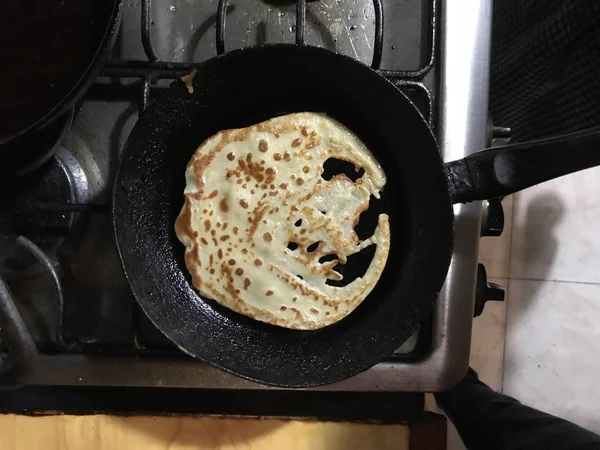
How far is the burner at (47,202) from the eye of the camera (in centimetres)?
76

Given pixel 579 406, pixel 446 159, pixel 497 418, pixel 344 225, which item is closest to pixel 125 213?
pixel 344 225

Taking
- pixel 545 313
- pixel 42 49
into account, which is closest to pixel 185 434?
pixel 42 49

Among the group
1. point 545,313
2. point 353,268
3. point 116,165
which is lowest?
point 545,313

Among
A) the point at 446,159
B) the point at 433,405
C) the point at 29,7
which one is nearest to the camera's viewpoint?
the point at 29,7

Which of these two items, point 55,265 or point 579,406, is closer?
point 55,265

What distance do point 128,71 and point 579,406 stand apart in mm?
1146

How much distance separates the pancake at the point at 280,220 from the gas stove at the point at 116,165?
4.2 inches

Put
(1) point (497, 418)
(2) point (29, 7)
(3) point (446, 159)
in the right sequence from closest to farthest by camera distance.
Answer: (2) point (29, 7) < (3) point (446, 159) < (1) point (497, 418)

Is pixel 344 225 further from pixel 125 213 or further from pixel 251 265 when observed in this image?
pixel 125 213

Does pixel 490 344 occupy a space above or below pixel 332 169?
below

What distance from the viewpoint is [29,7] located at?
0.66 m

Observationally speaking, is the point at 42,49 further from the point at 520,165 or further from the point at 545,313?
the point at 545,313

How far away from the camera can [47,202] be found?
771 millimetres

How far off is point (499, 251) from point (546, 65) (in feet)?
1.47
